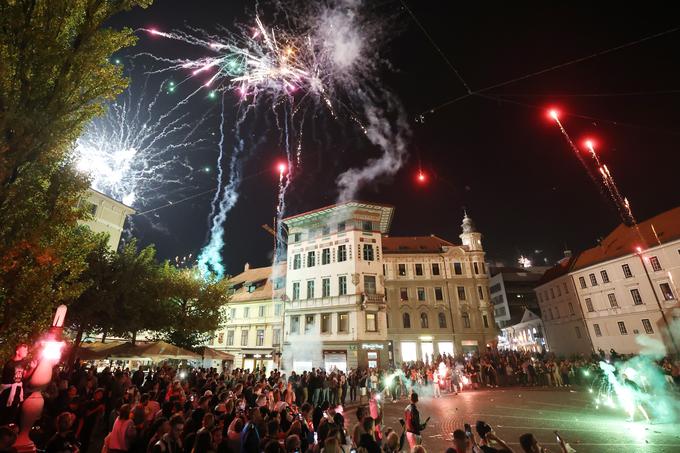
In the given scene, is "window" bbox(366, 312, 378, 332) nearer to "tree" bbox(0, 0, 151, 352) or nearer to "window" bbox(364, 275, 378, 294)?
"window" bbox(364, 275, 378, 294)

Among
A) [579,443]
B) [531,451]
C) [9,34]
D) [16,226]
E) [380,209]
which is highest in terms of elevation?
[380,209]

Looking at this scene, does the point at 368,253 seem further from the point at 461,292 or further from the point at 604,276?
the point at 604,276

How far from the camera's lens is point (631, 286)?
37.4 m

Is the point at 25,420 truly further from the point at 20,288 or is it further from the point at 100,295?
the point at 100,295

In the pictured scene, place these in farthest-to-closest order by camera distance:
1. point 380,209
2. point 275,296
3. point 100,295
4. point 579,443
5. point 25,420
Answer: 1. point 275,296
2. point 380,209
3. point 100,295
4. point 579,443
5. point 25,420

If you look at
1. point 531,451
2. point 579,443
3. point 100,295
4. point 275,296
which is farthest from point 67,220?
point 275,296

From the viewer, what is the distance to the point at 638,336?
35938 millimetres

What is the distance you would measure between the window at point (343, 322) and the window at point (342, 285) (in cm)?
215

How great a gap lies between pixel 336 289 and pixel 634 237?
36486 millimetres

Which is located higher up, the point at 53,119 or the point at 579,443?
the point at 53,119

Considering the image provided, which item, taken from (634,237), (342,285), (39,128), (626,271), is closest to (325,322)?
(342,285)

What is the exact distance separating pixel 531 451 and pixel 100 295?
1958 centimetres

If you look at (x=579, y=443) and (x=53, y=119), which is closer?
(x=53, y=119)

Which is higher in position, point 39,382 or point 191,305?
point 191,305
